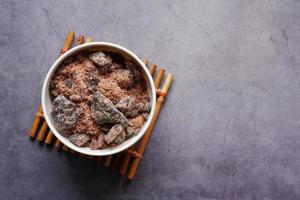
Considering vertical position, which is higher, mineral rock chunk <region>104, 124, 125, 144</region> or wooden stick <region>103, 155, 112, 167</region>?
mineral rock chunk <region>104, 124, 125, 144</region>

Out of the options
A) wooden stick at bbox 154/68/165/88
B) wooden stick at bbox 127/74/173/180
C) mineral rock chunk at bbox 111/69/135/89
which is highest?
mineral rock chunk at bbox 111/69/135/89

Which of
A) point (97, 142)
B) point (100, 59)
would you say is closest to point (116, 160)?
point (97, 142)

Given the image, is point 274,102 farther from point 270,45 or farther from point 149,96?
point 149,96

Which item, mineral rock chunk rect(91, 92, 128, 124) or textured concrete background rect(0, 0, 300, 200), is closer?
mineral rock chunk rect(91, 92, 128, 124)

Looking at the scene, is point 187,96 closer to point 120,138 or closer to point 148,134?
point 148,134

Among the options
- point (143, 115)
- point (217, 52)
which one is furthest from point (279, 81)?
point (143, 115)

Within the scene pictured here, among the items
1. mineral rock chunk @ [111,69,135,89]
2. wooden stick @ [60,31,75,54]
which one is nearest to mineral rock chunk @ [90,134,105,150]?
mineral rock chunk @ [111,69,135,89]

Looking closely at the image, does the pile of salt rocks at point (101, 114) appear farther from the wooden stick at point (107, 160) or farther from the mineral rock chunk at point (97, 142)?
the wooden stick at point (107, 160)

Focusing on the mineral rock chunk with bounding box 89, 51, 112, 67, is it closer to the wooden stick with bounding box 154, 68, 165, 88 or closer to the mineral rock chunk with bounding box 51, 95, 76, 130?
the mineral rock chunk with bounding box 51, 95, 76, 130
